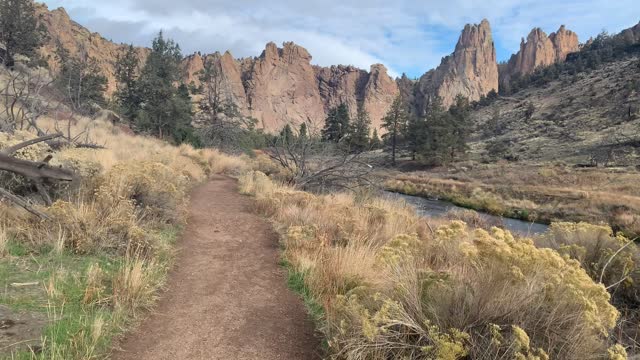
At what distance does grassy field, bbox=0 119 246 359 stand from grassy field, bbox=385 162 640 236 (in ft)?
62.9

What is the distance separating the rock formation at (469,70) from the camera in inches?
7052

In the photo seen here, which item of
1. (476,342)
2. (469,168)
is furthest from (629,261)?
(469,168)

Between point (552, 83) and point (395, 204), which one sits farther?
point (552, 83)

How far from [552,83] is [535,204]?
7068cm

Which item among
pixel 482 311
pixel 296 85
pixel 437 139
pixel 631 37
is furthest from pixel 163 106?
pixel 296 85

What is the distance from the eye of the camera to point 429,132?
182 ft

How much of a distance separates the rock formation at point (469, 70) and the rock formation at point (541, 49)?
31.5 feet

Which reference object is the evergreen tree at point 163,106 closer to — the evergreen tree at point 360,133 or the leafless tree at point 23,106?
the leafless tree at point 23,106

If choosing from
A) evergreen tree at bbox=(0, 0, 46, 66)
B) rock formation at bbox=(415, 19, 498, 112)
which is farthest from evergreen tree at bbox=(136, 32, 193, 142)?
rock formation at bbox=(415, 19, 498, 112)

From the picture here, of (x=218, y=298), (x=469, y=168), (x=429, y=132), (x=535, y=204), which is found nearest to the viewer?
(x=218, y=298)

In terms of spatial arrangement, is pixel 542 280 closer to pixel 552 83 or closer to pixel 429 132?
pixel 429 132

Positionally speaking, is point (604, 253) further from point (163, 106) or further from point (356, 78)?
point (356, 78)

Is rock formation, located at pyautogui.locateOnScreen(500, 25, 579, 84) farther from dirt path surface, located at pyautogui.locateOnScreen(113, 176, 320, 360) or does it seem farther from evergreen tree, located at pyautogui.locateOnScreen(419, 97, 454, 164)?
dirt path surface, located at pyautogui.locateOnScreen(113, 176, 320, 360)

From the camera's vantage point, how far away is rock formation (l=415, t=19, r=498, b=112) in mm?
179125
